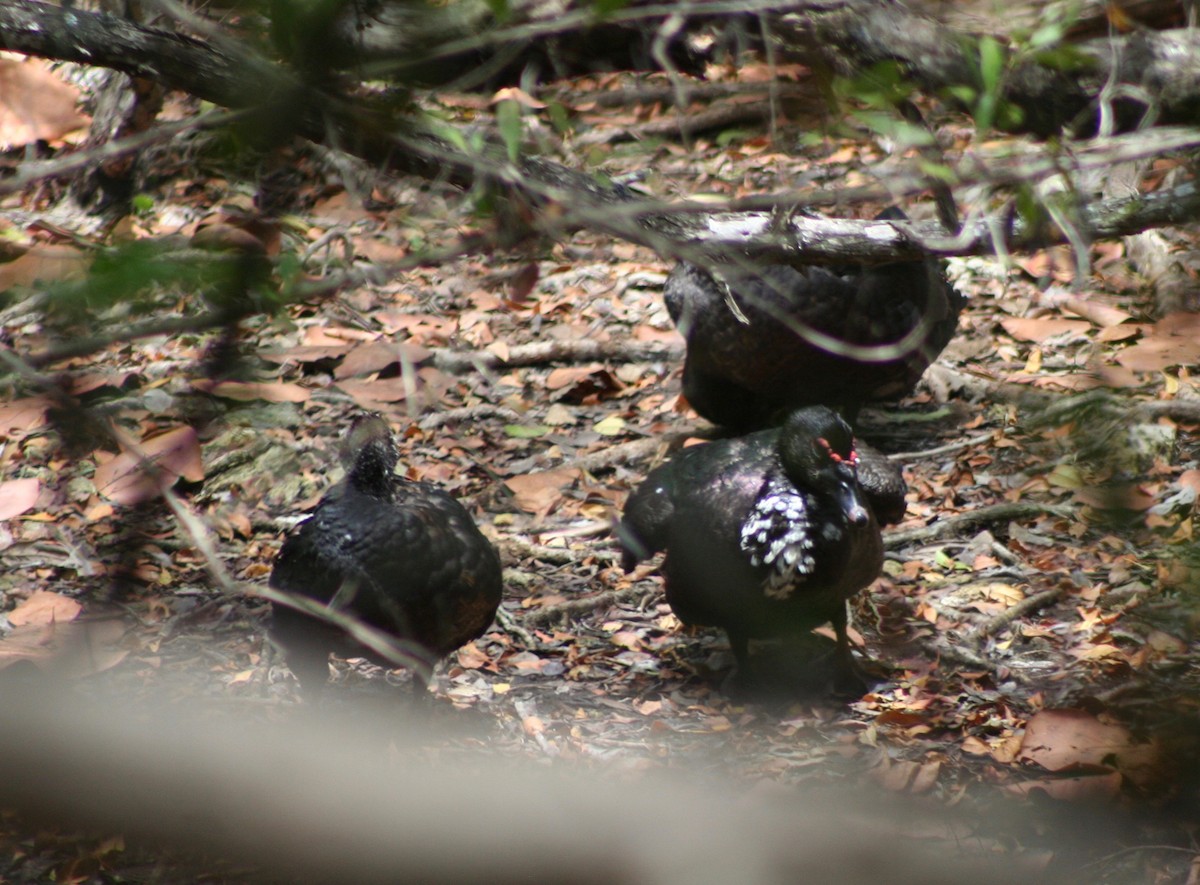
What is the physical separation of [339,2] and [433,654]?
10.3 ft

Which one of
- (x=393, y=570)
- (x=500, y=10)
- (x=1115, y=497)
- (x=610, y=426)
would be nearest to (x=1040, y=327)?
(x=610, y=426)

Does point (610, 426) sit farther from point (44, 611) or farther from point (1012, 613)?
point (44, 611)

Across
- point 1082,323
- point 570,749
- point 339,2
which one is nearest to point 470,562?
point 570,749

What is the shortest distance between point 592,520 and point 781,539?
144 cm

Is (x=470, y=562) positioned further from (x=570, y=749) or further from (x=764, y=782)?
(x=764, y=782)

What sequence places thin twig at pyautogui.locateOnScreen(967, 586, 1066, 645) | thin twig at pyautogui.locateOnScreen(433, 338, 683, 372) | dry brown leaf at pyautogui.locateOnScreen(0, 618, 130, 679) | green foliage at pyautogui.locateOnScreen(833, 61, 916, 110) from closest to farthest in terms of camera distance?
green foliage at pyautogui.locateOnScreen(833, 61, 916, 110), dry brown leaf at pyautogui.locateOnScreen(0, 618, 130, 679), thin twig at pyautogui.locateOnScreen(967, 586, 1066, 645), thin twig at pyautogui.locateOnScreen(433, 338, 683, 372)

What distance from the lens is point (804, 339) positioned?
4.95 meters

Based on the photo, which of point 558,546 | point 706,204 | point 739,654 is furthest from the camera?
point 558,546

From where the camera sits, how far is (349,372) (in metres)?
4.88

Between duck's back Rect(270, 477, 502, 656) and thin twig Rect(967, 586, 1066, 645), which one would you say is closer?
duck's back Rect(270, 477, 502, 656)

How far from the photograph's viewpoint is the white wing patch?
4.09m

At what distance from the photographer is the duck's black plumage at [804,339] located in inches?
203

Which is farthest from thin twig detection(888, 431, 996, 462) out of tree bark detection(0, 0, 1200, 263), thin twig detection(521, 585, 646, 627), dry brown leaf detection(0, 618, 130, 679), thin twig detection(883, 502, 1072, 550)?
dry brown leaf detection(0, 618, 130, 679)

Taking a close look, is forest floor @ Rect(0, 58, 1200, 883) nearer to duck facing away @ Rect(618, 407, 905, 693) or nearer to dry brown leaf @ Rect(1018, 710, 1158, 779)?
dry brown leaf @ Rect(1018, 710, 1158, 779)
